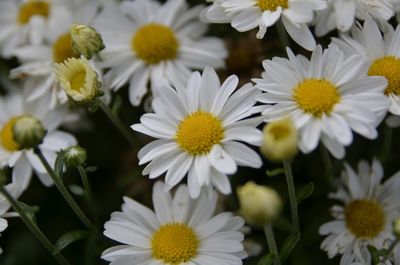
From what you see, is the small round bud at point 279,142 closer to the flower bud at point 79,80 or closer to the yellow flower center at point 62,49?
the flower bud at point 79,80

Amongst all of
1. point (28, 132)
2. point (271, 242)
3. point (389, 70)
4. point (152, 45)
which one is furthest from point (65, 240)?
point (389, 70)

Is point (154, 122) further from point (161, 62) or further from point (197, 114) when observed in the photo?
point (161, 62)

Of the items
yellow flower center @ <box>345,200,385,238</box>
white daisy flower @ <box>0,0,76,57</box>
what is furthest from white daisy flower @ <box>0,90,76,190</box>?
yellow flower center @ <box>345,200,385,238</box>

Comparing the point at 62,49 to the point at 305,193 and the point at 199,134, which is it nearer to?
the point at 199,134

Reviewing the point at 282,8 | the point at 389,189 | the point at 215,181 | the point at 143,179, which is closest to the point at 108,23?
the point at 143,179

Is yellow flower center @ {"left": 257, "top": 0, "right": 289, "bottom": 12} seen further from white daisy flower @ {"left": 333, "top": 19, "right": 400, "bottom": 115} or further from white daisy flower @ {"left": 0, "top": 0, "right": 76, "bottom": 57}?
white daisy flower @ {"left": 0, "top": 0, "right": 76, "bottom": 57}

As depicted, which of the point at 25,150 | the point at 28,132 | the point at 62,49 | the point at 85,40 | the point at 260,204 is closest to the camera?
the point at 260,204
